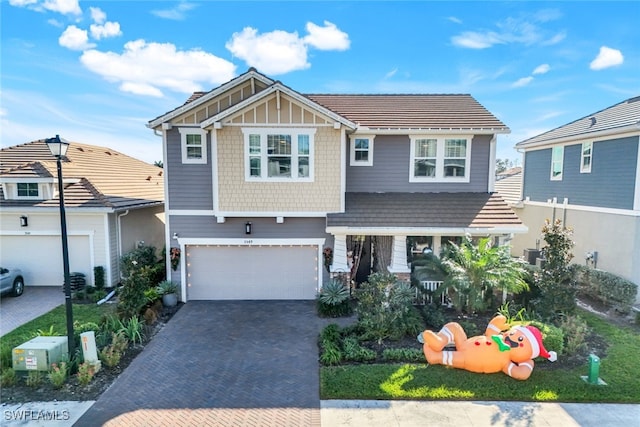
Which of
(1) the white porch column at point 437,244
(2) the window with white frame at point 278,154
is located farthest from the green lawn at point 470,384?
(2) the window with white frame at point 278,154

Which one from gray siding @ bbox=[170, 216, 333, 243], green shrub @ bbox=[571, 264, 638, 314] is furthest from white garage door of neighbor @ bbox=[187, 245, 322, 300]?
green shrub @ bbox=[571, 264, 638, 314]

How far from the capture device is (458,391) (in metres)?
6.95

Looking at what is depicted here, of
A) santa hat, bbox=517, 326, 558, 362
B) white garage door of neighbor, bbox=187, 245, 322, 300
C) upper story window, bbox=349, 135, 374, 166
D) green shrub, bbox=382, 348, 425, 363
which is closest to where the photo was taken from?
santa hat, bbox=517, 326, 558, 362

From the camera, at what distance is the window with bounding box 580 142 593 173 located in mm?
13906

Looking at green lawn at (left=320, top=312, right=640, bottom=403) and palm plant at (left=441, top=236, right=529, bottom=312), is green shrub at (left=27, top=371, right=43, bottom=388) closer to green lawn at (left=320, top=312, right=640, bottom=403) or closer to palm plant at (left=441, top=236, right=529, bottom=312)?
green lawn at (left=320, top=312, right=640, bottom=403)

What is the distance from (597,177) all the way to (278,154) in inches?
479

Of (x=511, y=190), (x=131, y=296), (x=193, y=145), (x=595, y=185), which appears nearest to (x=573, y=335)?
(x=595, y=185)

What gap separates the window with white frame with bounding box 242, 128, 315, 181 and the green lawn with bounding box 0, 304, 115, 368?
6458mm

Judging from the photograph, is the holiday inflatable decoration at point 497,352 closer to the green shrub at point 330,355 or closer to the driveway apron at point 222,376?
the green shrub at point 330,355

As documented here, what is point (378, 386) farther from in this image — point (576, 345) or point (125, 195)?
point (125, 195)

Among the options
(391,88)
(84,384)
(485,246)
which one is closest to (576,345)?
(485,246)

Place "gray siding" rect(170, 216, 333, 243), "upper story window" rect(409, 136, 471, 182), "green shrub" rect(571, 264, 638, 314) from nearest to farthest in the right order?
"green shrub" rect(571, 264, 638, 314)
"gray siding" rect(170, 216, 333, 243)
"upper story window" rect(409, 136, 471, 182)

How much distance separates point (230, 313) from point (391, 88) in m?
12.2

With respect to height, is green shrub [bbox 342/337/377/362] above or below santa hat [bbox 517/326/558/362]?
below
